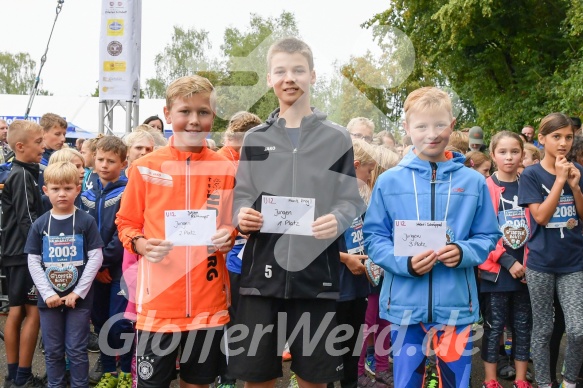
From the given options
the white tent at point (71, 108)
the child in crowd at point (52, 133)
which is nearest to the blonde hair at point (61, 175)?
the child in crowd at point (52, 133)

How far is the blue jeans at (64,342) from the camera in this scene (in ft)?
11.4

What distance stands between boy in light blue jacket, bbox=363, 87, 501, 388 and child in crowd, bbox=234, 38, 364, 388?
0.80ft

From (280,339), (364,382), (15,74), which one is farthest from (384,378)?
(15,74)

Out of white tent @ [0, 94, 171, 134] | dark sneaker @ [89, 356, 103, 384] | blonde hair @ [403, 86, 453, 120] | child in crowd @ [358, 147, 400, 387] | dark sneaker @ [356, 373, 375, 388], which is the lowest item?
dark sneaker @ [356, 373, 375, 388]

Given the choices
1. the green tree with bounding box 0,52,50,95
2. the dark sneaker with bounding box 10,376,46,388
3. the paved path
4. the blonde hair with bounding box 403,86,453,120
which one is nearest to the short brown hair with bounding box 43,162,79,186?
the dark sneaker with bounding box 10,376,46,388

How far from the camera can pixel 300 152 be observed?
253cm

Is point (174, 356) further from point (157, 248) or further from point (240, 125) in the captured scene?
point (240, 125)

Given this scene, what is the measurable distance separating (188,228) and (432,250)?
1.10 metres

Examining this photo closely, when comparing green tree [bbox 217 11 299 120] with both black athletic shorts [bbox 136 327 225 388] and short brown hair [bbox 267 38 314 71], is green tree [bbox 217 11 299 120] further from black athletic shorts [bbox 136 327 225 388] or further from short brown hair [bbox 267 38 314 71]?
black athletic shorts [bbox 136 327 225 388]

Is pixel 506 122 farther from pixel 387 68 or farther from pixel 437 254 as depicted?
pixel 437 254

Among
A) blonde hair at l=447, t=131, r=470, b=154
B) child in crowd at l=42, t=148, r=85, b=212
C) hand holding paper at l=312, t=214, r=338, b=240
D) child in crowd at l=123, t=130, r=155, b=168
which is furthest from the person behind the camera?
blonde hair at l=447, t=131, r=470, b=154

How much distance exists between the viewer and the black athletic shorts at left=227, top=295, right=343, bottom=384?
8.19 feet

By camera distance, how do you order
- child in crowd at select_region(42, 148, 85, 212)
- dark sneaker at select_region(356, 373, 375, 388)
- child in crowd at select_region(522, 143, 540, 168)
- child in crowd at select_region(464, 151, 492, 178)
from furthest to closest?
1. child in crowd at select_region(522, 143, 540, 168)
2. child in crowd at select_region(464, 151, 492, 178)
3. child in crowd at select_region(42, 148, 85, 212)
4. dark sneaker at select_region(356, 373, 375, 388)

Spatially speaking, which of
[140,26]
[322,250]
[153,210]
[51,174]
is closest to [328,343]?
[322,250]
